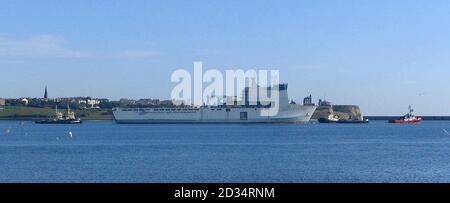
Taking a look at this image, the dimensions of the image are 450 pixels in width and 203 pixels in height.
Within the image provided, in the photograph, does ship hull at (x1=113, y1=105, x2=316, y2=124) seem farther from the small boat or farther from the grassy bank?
the grassy bank

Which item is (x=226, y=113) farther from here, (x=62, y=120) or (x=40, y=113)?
(x=40, y=113)

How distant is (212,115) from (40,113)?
203 ft

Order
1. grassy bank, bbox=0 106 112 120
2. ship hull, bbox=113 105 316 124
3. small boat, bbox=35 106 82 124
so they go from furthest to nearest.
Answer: grassy bank, bbox=0 106 112 120, small boat, bbox=35 106 82 124, ship hull, bbox=113 105 316 124

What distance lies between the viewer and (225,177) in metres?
25.7

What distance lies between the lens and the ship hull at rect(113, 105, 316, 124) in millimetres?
123562

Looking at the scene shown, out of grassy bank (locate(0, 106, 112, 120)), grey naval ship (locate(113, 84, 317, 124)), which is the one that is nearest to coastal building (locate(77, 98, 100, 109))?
grassy bank (locate(0, 106, 112, 120))

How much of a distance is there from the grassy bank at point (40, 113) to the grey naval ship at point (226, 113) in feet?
145

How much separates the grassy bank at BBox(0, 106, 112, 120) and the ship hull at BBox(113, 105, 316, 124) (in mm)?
46275

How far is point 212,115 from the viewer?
125062 mm
